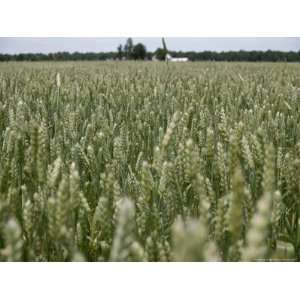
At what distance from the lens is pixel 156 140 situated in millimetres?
1320

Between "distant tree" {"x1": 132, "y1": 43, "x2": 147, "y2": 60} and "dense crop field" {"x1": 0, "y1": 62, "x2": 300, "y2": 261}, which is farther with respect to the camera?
"distant tree" {"x1": 132, "y1": 43, "x2": 147, "y2": 60}

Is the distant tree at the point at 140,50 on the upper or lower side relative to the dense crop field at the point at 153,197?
upper

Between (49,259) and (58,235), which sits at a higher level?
(58,235)

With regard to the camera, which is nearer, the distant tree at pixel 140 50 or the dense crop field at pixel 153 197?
the dense crop field at pixel 153 197

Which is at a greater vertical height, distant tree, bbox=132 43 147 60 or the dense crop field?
distant tree, bbox=132 43 147 60

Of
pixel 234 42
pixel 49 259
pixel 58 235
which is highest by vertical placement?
pixel 234 42

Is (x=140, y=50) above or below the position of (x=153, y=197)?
above

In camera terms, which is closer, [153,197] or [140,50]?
[153,197]
